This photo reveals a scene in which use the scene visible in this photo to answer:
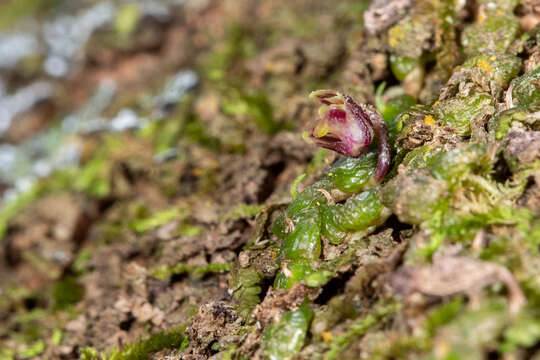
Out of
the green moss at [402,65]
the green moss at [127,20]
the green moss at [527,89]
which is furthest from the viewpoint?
the green moss at [127,20]

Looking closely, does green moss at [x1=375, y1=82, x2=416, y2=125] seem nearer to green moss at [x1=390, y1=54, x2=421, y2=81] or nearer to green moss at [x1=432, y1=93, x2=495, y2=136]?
green moss at [x1=390, y1=54, x2=421, y2=81]

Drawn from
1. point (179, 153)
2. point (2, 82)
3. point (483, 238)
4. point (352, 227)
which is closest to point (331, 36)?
point (179, 153)

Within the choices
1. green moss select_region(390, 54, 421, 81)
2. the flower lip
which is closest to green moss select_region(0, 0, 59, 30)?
green moss select_region(390, 54, 421, 81)

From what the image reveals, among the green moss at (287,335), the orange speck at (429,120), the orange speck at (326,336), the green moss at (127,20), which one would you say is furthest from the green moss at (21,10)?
the orange speck at (326,336)

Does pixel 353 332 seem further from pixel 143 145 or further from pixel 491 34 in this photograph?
pixel 143 145

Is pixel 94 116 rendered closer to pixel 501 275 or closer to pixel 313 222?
pixel 313 222

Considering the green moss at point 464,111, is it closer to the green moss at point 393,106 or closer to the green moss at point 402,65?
the green moss at point 393,106
